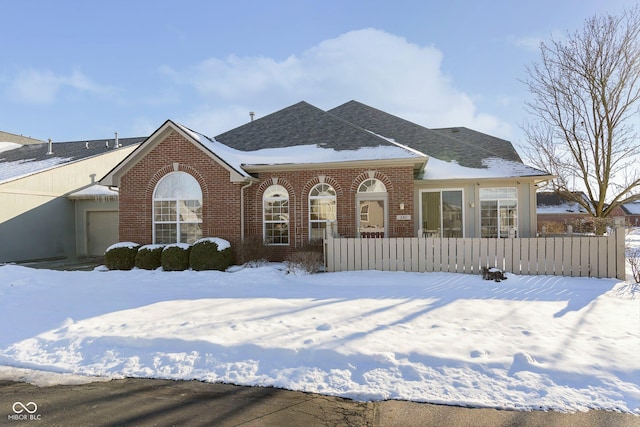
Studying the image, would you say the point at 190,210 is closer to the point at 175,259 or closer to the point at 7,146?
the point at 175,259

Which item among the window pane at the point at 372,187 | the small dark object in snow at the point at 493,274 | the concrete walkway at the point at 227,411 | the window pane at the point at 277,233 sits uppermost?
the window pane at the point at 372,187

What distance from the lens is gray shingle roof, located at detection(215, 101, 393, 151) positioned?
14930 millimetres

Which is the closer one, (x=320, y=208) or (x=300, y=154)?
(x=320, y=208)

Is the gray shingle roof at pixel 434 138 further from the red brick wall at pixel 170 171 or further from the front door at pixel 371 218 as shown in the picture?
the red brick wall at pixel 170 171

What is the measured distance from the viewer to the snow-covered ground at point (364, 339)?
3994 millimetres

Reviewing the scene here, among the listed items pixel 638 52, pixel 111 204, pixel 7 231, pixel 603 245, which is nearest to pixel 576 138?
pixel 638 52

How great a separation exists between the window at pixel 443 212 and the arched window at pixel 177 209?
8814 millimetres

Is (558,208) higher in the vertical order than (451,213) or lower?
higher

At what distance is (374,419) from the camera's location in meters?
3.40

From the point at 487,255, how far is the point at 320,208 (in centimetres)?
613

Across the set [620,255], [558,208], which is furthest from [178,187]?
[558,208]

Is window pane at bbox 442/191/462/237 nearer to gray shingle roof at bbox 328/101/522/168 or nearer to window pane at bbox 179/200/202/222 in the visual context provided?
gray shingle roof at bbox 328/101/522/168

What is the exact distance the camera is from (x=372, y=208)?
44.9ft

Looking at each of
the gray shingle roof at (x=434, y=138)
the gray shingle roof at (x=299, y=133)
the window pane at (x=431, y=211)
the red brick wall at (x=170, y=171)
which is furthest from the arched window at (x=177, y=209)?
the gray shingle roof at (x=434, y=138)
